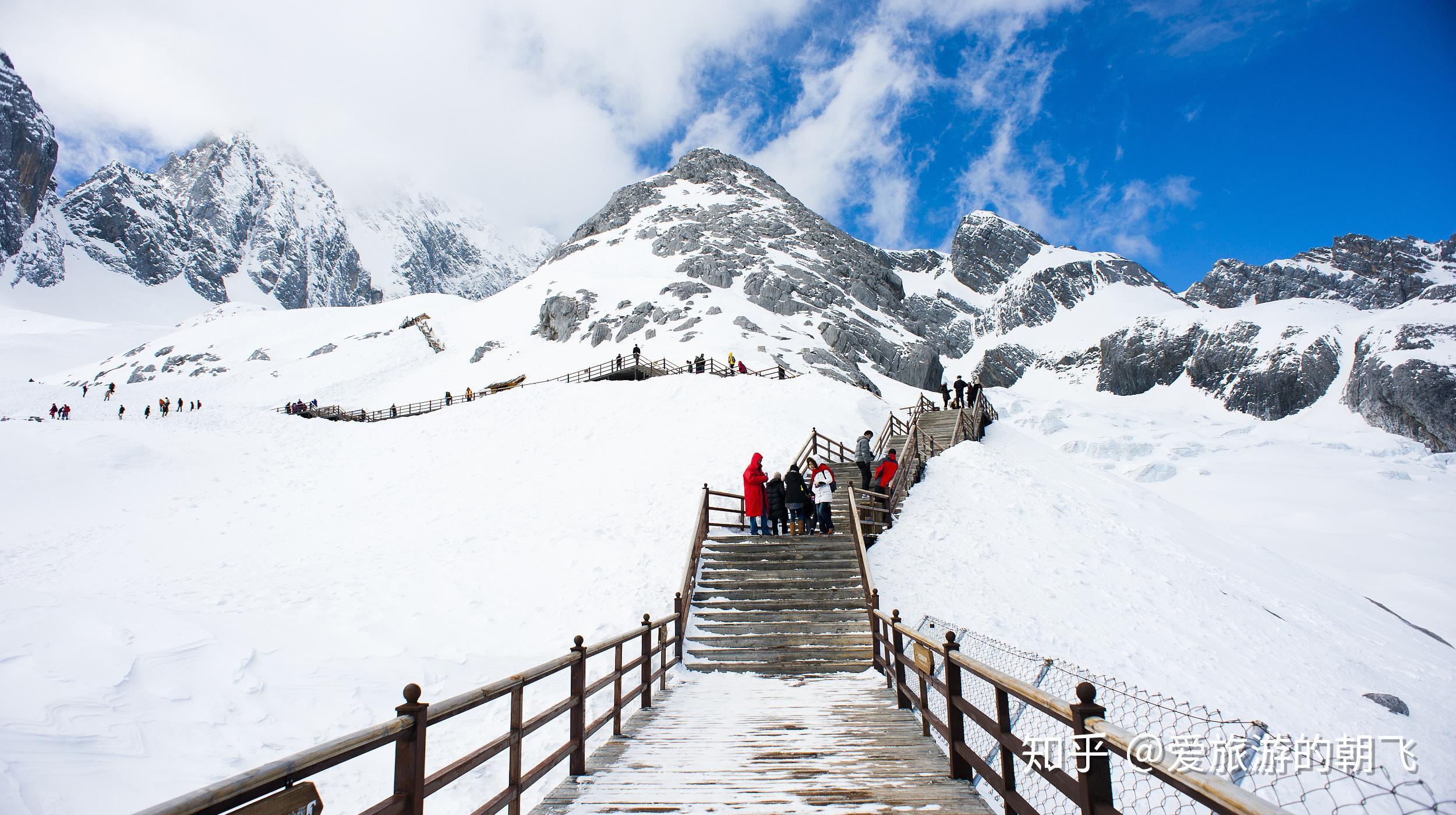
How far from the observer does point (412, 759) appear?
2842mm

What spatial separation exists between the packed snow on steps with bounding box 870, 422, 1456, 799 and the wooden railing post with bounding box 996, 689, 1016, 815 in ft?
24.5

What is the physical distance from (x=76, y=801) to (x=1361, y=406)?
94226mm

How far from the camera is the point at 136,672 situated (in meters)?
6.19

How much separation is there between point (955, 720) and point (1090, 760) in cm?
230

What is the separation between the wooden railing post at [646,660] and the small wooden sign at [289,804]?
504 centimetres

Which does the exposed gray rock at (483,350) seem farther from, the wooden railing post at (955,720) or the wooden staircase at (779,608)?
the wooden railing post at (955,720)

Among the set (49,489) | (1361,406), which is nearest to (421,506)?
(49,489)

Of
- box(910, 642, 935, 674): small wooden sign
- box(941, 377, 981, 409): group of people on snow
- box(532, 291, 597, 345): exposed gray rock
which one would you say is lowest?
box(910, 642, 935, 674): small wooden sign

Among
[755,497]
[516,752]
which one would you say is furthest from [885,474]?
[516,752]

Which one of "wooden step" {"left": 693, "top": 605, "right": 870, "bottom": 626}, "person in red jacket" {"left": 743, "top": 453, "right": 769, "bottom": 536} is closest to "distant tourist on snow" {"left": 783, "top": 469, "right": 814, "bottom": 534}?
"person in red jacket" {"left": 743, "top": 453, "right": 769, "bottom": 536}

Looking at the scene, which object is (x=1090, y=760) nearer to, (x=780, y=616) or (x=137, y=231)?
(x=780, y=616)

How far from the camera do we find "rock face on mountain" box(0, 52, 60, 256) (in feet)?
395

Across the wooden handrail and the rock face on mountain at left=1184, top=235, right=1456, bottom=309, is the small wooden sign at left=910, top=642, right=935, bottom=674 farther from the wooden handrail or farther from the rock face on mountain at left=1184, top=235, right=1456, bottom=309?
the rock face on mountain at left=1184, top=235, right=1456, bottom=309

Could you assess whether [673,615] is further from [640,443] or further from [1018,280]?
[1018,280]
